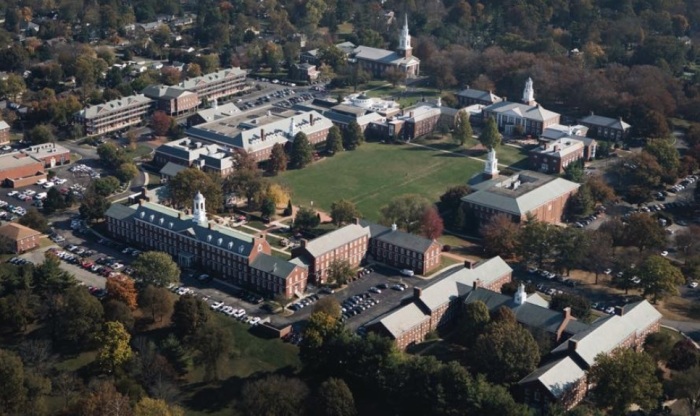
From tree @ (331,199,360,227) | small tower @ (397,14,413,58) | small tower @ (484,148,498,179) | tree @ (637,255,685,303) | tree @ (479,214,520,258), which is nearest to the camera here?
tree @ (637,255,685,303)

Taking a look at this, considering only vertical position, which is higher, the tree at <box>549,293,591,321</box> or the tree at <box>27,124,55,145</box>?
the tree at <box>549,293,591,321</box>

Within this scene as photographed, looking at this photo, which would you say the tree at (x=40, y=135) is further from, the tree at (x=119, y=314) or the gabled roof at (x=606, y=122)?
the gabled roof at (x=606, y=122)

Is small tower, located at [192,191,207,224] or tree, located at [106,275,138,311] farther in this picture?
small tower, located at [192,191,207,224]

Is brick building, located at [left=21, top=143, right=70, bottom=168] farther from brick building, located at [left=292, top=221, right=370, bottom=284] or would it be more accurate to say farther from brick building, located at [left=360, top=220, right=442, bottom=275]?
brick building, located at [left=360, top=220, right=442, bottom=275]

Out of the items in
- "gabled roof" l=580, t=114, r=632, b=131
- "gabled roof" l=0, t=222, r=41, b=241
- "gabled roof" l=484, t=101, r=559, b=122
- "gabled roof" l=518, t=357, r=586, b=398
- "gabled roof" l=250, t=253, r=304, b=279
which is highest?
"gabled roof" l=518, t=357, r=586, b=398

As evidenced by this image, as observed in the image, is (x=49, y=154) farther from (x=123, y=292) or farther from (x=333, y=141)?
(x=123, y=292)

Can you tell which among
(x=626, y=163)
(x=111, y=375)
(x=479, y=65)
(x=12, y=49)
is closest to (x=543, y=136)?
(x=626, y=163)

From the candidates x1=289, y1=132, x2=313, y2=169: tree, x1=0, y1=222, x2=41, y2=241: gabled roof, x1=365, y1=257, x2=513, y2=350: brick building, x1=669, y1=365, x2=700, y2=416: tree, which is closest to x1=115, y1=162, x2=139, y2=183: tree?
x1=0, y1=222, x2=41, y2=241: gabled roof
